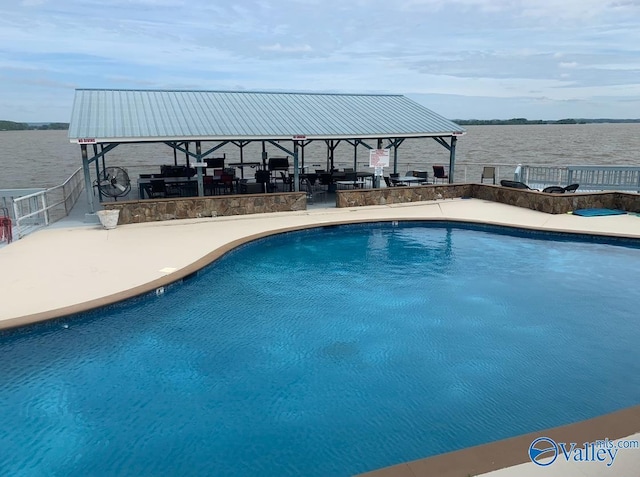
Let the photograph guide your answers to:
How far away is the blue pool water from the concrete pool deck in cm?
51

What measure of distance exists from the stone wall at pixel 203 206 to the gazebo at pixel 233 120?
21.0 inches

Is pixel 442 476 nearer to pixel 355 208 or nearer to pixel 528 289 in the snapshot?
pixel 528 289

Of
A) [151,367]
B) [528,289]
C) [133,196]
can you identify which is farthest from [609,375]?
[133,196]

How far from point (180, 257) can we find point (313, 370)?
4800mm

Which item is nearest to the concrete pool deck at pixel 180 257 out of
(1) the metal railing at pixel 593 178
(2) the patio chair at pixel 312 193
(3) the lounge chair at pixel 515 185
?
(3) the lounge chair at pixel 515 185

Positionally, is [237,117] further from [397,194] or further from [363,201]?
[397,194]

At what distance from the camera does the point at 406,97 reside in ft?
67.1

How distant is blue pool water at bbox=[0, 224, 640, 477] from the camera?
15.1ft

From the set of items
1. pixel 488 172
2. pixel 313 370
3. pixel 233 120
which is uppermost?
pixel 233 120

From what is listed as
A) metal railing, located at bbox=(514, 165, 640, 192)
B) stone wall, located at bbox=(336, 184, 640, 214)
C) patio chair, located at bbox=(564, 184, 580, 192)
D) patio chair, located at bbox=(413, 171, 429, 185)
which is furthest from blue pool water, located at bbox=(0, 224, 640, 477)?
patio chair, located at bbox=(413, 171, 429, 185)

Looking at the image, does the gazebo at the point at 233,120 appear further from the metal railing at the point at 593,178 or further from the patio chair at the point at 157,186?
the metal railing at the point at 593,178

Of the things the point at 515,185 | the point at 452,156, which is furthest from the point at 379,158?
the point at 515,185

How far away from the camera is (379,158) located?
15.5m

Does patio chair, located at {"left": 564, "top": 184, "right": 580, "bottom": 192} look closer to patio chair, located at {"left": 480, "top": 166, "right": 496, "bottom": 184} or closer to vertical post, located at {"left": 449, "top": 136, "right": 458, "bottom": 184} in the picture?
patio chair, located at {"left": 480, "top": 166, "right": 496, "bottom": 184}
